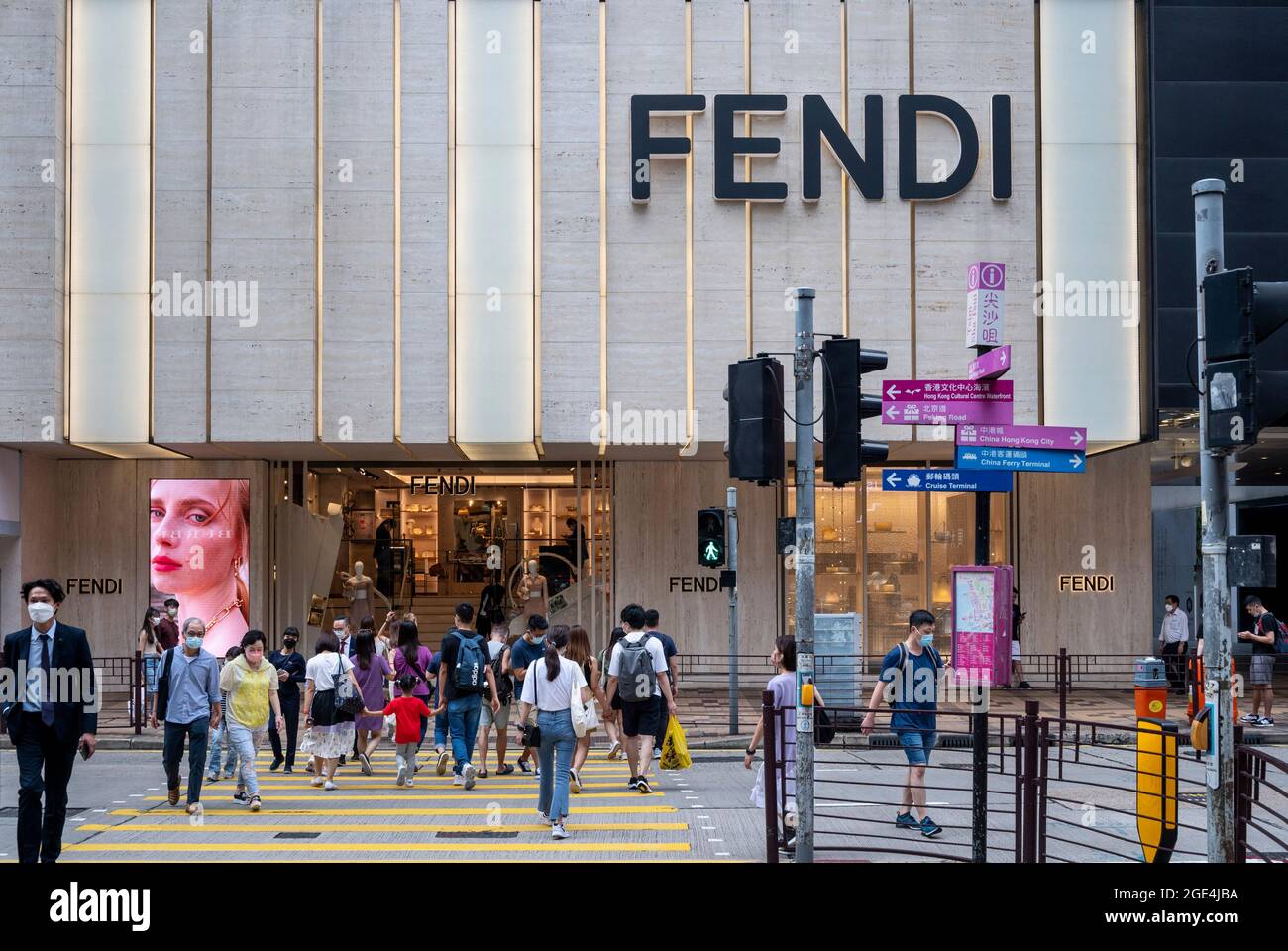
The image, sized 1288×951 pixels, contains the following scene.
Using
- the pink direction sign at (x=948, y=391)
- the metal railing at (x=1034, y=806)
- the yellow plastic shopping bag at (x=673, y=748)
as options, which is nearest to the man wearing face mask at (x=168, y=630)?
the yellow plastic shopping bag at (x=673, y=748)

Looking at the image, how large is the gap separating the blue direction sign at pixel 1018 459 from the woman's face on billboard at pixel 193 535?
14.1 m

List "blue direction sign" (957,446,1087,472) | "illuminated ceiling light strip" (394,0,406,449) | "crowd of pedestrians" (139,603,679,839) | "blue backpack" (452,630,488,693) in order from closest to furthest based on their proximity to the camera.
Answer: "crowd of pedestrians" (139,603,679,839) → "blue backpack" (452,630,488,693) → "blue direction sign" (957,446,1087,472) → "illuminated ceiling light strip" (394,0,406,449)

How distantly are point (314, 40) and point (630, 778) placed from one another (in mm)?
14539

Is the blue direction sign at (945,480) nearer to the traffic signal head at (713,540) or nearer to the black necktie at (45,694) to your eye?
the traffic signal head at (713,540)

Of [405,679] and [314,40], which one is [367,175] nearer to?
[314,40]

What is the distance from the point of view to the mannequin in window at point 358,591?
24.7m

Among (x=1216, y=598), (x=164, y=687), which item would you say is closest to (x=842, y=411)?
(x=1216, y=598)

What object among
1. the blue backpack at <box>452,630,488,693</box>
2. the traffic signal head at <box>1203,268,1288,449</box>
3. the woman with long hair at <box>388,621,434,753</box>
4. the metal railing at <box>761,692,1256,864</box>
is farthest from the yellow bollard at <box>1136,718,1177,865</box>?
the woman with long hair at <box>388,621,434,753</box>

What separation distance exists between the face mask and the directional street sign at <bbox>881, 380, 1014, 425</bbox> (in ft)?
33.3

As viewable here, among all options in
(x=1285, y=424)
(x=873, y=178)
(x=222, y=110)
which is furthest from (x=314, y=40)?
(x=1285, y=424)

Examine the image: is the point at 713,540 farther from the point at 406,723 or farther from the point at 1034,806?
the point at 1034,806

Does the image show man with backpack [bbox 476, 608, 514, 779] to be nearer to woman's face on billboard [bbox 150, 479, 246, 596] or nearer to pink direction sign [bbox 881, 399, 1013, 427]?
pink direction sign [bbox 881, 399, 1013, 427]

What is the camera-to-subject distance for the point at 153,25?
69.1 feet

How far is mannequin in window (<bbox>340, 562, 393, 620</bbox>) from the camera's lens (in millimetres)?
24703
